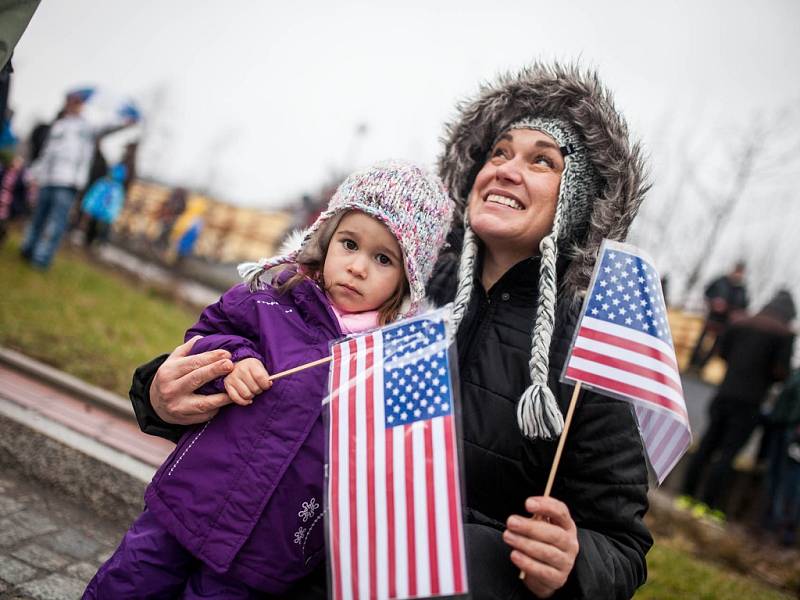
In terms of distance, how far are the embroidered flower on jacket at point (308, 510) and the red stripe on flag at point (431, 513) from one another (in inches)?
15.2

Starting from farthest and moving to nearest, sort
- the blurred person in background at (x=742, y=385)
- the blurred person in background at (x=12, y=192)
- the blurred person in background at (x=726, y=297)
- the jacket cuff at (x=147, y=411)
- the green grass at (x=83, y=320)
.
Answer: the blurred person in background at (x=726, y=297), the blurred person in background at (x=12, y=192), the blurred person in background at (x=742, y=385), the green grass at (x=83, y=320), the jacket cuff at (x=147, y=411)

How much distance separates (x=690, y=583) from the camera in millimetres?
3947

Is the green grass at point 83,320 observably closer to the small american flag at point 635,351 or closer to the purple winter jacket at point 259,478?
the purple winter jacket at point 259,478

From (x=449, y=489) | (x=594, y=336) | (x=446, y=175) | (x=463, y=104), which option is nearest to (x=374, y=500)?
(x=449, y=489)

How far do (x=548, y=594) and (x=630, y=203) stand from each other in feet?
4.37

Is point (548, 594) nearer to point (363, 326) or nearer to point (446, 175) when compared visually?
point (363, 326)

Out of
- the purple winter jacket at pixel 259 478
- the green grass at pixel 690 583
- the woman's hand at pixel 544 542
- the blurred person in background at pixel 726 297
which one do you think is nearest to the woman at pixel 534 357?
the woman's hand at pixel 544 542

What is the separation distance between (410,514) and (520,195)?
117 centimetres

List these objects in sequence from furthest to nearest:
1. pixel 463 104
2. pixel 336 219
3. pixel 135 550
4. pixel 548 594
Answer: pixel 463 104 → pixel 336 219 → pixel 135 550 → pixel 548 594

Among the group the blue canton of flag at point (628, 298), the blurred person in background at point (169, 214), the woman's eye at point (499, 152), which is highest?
the woman's eye at point (499, 152)

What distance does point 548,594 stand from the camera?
1.44 m

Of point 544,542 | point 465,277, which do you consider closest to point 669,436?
point 544,542

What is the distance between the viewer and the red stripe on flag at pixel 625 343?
1639mm

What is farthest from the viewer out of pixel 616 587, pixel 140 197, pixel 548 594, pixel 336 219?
pixel 140 197
